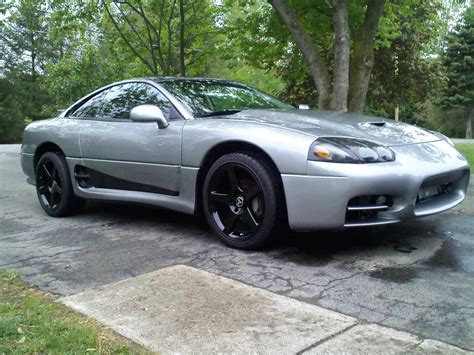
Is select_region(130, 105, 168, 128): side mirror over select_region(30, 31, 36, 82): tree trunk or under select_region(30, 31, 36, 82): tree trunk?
under

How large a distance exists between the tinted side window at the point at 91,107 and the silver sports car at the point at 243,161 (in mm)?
15

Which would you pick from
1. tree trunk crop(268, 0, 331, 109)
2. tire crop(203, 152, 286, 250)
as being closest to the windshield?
tire crop(203, 152, 286, 250)

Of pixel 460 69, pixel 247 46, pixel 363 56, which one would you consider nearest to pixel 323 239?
pixel 363 56

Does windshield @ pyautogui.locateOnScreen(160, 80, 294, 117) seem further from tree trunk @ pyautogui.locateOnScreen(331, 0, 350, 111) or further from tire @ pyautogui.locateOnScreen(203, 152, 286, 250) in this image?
tree trunk @ pyautogui.locateOnScreen(331, 0, 350, 111)

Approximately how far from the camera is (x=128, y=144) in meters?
4.54

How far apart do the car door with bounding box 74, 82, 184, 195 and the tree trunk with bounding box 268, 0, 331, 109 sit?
133 inches

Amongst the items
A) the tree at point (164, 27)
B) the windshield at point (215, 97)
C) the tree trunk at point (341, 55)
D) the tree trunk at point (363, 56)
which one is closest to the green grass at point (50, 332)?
the windshield at point (215, 97)

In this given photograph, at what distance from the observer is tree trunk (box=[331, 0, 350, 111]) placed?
715cm

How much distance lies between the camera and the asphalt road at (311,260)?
8.95 feet

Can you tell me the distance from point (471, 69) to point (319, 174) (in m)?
36.4

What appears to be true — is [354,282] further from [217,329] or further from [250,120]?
[250,120]

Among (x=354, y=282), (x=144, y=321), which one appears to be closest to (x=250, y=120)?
(x=354, y=282)

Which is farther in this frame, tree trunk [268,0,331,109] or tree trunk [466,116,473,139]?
tree trunk [466,116,473,139]

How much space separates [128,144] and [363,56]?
474 centimetres
